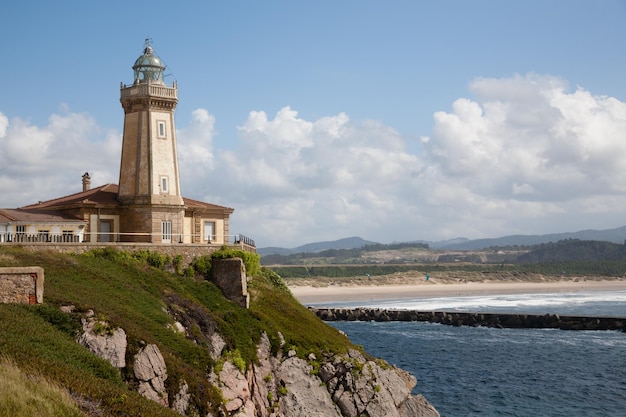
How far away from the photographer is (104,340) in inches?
873

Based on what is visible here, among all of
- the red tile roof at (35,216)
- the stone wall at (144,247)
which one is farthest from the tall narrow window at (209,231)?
the red tile roof at (35,216)

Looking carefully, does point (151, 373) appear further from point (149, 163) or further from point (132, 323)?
point (149, 163)

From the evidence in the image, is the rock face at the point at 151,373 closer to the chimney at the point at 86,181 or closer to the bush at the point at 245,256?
the bush at the point at 245,256

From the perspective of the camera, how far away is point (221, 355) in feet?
96.4

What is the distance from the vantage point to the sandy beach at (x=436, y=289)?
118 m

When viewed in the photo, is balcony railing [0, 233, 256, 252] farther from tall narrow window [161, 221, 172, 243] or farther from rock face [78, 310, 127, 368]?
rock face [78, 310, 127, 368]

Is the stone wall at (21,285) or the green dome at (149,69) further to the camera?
the green dome at (149,69)

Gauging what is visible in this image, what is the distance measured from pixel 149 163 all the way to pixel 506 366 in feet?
95.2

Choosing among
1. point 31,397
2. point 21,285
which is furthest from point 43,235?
point 31,397

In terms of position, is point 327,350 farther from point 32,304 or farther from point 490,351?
point 490,351

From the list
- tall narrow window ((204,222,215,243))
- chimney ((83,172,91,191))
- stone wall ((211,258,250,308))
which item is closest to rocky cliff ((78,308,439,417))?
stone wall ((211,258,250,308))

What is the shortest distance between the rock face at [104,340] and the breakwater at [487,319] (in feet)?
189

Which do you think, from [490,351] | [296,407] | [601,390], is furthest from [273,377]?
[490,351]

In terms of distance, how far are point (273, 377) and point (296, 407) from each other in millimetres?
1748
